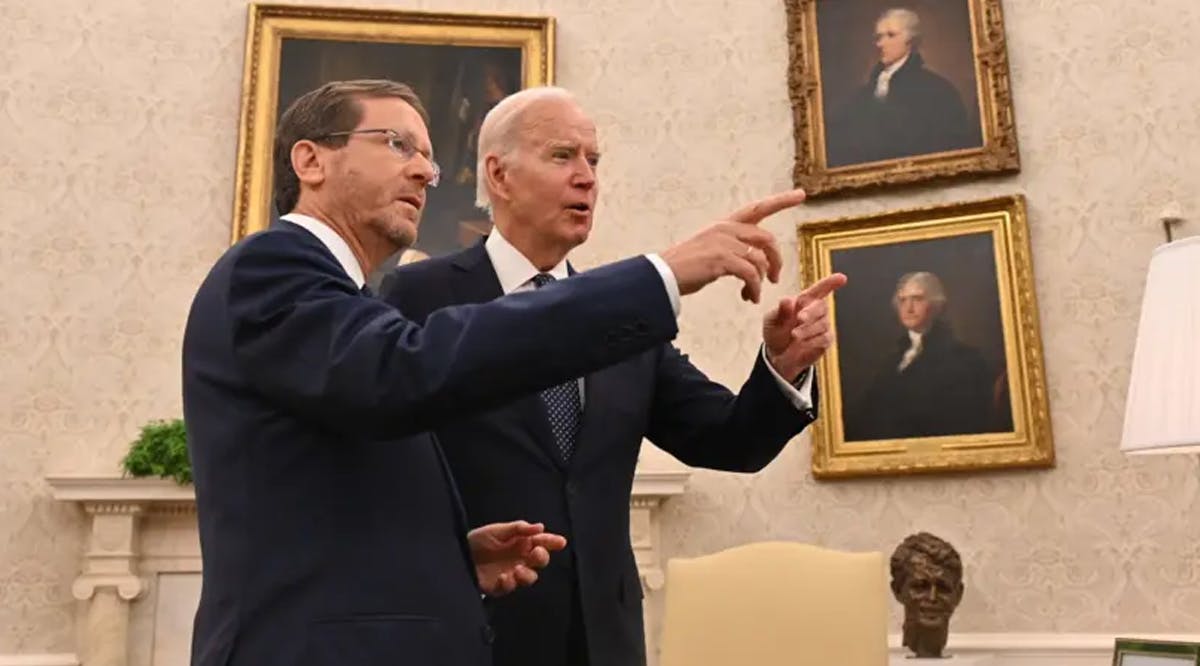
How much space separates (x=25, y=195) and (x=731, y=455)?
4242mm

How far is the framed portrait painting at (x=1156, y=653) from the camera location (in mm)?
2334

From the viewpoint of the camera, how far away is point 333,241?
140 centimetres

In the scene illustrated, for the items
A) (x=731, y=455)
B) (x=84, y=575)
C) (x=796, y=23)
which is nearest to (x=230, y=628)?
(x=731, y=455)

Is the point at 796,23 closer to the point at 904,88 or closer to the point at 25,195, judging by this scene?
the point at 904,88

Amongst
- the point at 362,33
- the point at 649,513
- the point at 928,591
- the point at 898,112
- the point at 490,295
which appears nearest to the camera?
the point at 490,295

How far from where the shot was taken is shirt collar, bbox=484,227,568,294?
6.09 feet

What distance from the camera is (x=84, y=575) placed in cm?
441

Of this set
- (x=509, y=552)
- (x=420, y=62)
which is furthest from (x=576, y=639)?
(x=420, y=62)

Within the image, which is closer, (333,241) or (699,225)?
(333,241)

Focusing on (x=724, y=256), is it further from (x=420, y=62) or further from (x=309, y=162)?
(x=420, y=62)

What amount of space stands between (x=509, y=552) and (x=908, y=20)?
4.04 meters

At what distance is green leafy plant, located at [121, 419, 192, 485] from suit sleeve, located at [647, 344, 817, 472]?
3.00 metres

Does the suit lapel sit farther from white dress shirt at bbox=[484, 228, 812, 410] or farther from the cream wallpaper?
the cream wallpaper

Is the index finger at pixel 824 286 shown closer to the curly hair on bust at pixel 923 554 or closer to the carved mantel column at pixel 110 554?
the curly hair on bust at pixel 923 554
